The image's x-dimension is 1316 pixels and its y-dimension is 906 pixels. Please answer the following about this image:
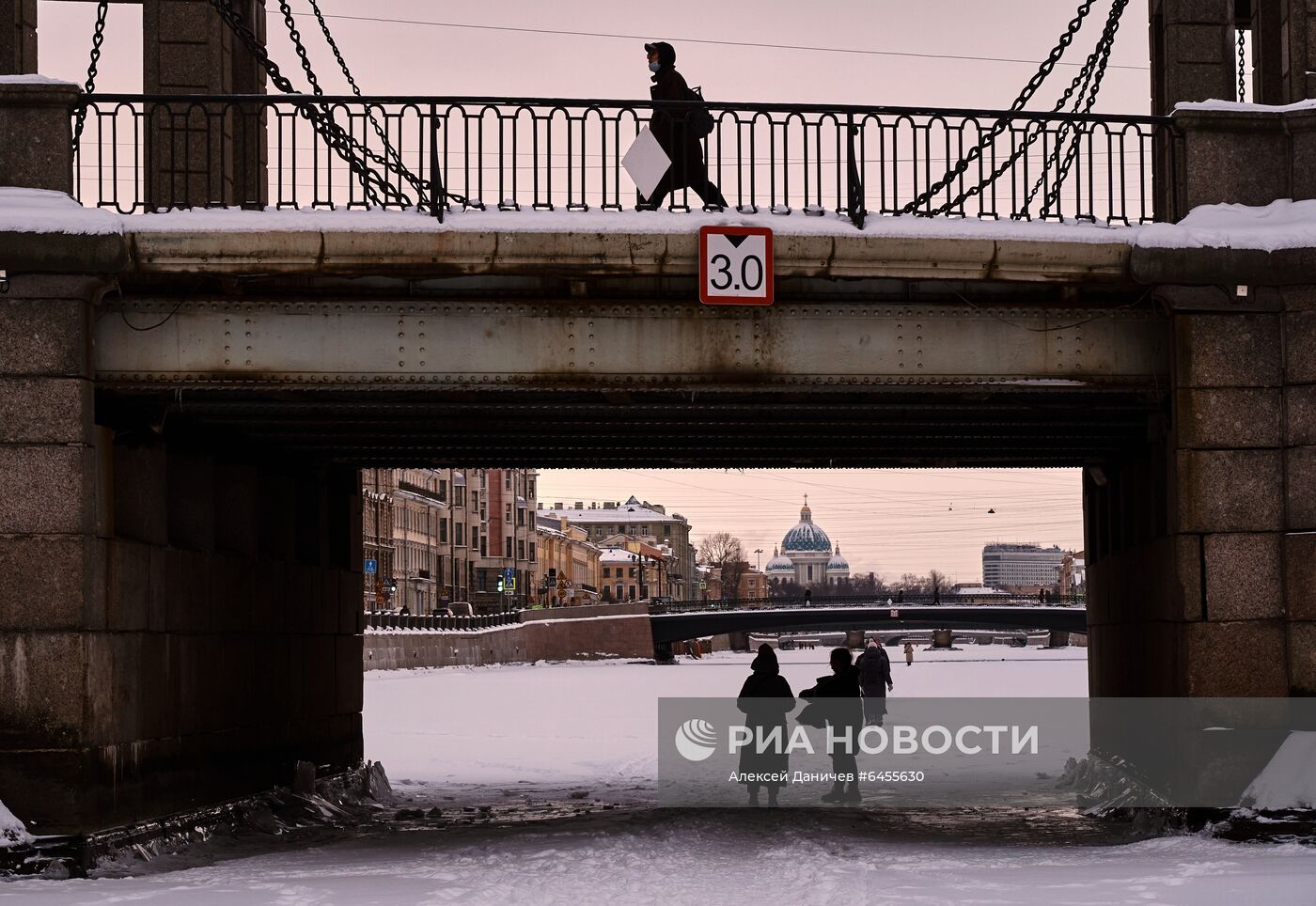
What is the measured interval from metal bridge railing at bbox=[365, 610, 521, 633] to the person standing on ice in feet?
165

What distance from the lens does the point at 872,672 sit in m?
24.9

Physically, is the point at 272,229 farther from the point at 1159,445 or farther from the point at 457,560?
the point at 457,560

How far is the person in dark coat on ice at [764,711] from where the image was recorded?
59.0 ft

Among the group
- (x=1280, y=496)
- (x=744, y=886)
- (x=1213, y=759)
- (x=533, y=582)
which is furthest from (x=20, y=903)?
(x=533, y=582)

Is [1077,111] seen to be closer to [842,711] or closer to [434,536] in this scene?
[842,711]

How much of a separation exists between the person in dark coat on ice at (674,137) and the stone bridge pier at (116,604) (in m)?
4.75

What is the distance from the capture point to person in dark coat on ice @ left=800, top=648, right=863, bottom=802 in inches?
725

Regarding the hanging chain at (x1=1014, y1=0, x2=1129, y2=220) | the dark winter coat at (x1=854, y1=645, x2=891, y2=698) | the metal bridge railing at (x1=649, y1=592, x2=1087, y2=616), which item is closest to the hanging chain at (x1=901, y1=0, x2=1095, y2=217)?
the hanging chain at (x1=1014, y1=0, x2=1129, y2=220)

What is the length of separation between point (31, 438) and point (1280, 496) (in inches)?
391

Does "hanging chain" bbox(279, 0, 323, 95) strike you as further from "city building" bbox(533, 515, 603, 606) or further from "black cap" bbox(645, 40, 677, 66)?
"city building" bbox(533, 515, 603, 606)

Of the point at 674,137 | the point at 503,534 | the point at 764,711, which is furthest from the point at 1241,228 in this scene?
the point at 503,534

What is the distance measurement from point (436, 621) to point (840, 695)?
225 feet

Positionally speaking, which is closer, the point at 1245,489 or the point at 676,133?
the point at 1245,489

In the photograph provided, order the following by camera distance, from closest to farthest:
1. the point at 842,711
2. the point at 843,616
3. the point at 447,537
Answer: the point at 842,711
the point at 843,616
the point at 447,537
